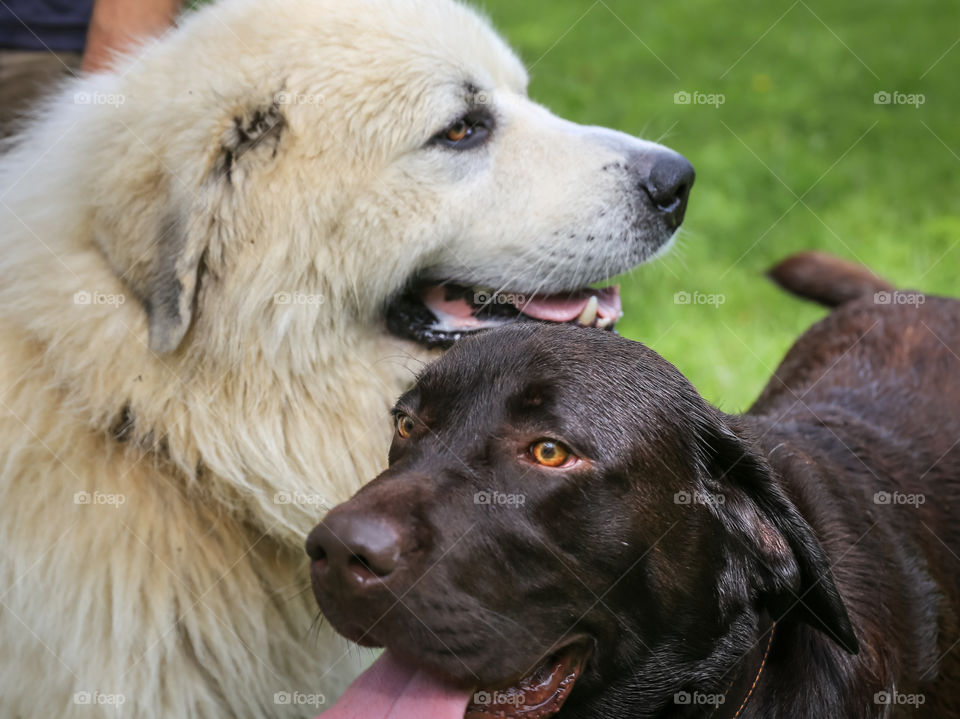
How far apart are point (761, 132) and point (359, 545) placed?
27.6ft

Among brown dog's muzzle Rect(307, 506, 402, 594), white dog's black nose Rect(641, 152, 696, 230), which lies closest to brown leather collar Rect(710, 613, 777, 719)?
brown dog's muzzle Rect(307, 506, 402, 594)

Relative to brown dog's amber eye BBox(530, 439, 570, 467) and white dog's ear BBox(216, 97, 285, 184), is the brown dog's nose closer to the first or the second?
brown dog's amber eye BBox(530, 439, 570, 467)

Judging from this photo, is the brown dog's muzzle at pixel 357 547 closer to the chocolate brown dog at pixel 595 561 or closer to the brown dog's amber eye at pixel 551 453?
the chocolate brown dog at pixel 595 561

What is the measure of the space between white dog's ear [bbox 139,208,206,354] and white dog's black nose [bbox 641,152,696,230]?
1493 mm

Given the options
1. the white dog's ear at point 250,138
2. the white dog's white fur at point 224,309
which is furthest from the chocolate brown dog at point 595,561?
the white dog's ear at point 250,138

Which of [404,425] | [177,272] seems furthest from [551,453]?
[177,272]

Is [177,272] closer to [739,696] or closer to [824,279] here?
[739,696]

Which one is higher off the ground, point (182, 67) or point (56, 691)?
point (182, 67)

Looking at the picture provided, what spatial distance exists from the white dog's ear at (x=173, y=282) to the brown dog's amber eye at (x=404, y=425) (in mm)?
718

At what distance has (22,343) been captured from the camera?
3.23 meters

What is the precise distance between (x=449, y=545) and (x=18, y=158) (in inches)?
88.9

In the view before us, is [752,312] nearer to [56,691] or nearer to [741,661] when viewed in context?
[741,661]

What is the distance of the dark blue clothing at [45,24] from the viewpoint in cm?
486

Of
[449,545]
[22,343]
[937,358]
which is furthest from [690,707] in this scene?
[22,343]
